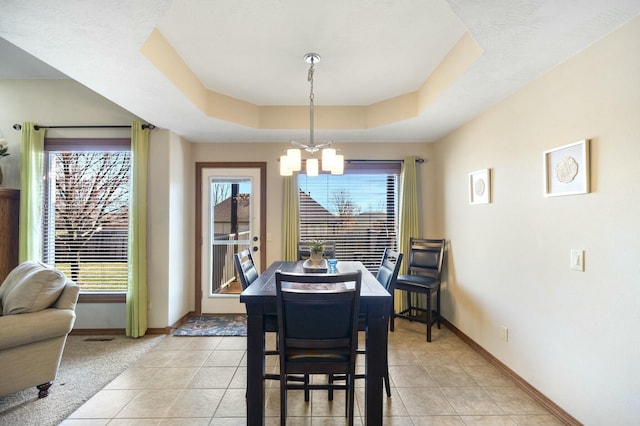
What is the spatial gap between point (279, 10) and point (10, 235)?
392cm

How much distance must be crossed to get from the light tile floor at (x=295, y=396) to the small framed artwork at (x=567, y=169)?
1.59 metres

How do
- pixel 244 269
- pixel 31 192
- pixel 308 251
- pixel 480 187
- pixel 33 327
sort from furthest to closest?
pixel 308 251 → pixel 31 192 → pixel 480 187 → pixel 244 269 → pixel 33 327

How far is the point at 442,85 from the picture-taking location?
2.61m

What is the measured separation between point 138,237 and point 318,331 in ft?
9.10

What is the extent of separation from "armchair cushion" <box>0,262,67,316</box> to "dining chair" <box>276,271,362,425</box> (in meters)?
2.01

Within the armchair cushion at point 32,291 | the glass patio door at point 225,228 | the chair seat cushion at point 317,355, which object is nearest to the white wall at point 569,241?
the chair seat cushion at point 317,355

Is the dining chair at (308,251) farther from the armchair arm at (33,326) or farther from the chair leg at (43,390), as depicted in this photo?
the chair leg at (43,390)

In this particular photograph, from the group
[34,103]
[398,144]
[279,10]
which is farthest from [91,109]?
[398,144]

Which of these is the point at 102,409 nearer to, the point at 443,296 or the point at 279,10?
the point at 279,10

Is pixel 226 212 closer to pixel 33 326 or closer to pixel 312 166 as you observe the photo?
pixel 312 166

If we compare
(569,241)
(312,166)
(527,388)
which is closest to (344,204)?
(312,166)

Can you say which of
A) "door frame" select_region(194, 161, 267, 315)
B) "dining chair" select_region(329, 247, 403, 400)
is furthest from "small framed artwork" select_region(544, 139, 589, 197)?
"door frame" select_region(194, 161, 267, 315)

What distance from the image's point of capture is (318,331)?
1747mm

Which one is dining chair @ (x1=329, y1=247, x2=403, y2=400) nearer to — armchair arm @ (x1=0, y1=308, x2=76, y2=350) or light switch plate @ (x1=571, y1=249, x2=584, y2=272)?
light switch plate @ (x1=571, y1=249, x2=584, y2=272)
